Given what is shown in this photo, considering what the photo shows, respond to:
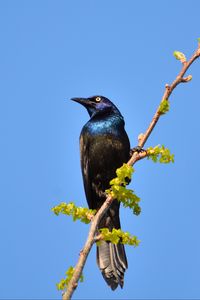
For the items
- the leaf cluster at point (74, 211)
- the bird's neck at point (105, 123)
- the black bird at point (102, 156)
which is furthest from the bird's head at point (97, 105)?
the leaf cluster at point (74, 211)

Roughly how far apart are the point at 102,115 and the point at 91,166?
3.24ft

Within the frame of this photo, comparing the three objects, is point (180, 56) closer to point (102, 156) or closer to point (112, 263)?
point (112, 263)

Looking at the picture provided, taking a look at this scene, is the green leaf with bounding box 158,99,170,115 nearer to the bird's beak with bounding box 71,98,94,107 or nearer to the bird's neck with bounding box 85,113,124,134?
the bird's neck with bounding box 85,113,124,134

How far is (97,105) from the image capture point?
397 inches

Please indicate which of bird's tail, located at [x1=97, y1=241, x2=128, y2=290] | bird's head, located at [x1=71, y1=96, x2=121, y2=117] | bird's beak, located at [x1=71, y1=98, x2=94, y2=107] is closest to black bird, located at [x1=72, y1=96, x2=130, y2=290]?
bird's head, located at [x1=71, y1=96, x2=121, y2=117]

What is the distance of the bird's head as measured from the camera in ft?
32.7

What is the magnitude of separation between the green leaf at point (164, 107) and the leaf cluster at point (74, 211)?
46.3 inches

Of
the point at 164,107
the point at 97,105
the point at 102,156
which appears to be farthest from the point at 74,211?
the point at 97,105

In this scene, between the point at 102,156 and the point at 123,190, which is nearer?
the point at 123,190

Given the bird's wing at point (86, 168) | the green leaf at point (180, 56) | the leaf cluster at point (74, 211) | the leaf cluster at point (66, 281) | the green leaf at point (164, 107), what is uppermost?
the bird's wing at point (86, 168)

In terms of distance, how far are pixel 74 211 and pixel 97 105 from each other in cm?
534

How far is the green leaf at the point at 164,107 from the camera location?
5.25 metres

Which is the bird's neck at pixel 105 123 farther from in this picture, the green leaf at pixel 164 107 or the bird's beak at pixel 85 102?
the green leaf at pixel 164 107

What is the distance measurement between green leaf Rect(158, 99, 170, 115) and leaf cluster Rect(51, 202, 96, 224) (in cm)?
118
